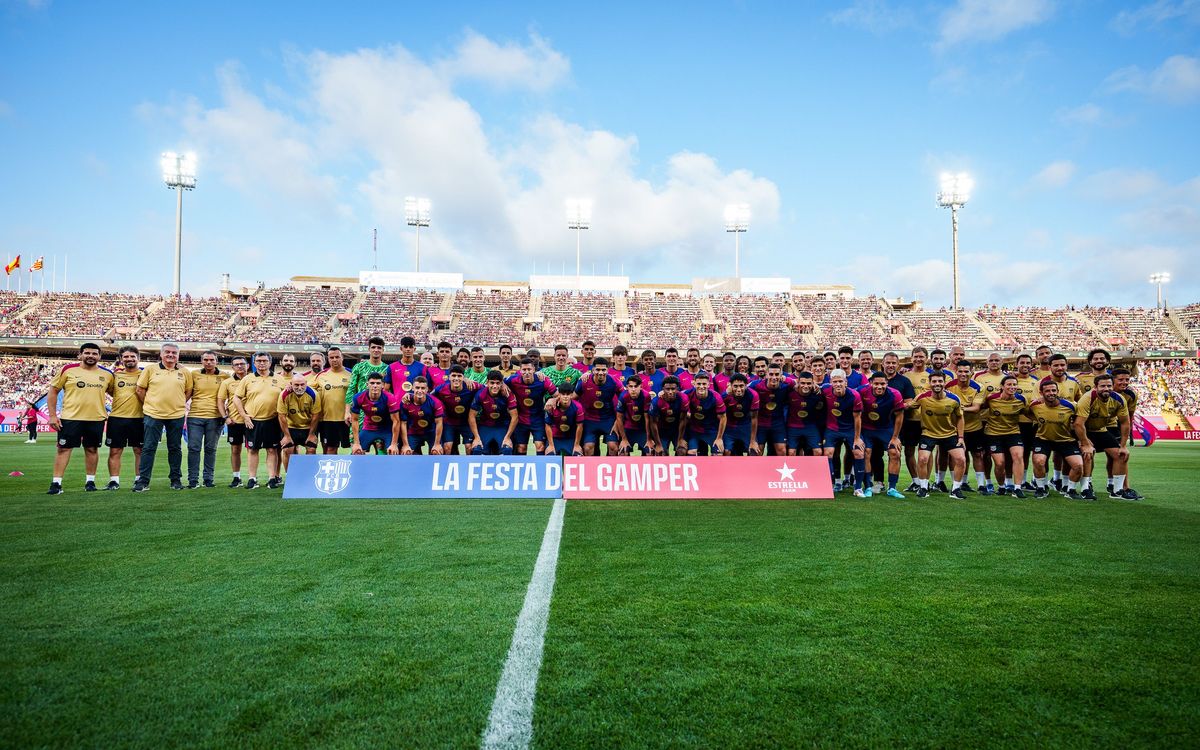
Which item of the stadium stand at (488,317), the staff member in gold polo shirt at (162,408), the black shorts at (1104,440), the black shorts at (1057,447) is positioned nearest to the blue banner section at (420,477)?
the staff member in gold polo shirt at (162,408)

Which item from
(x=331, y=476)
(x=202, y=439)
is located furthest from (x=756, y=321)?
(x=331, y=476)

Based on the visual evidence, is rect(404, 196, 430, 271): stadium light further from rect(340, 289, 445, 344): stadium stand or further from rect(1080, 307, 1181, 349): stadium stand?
rect(1080, 307, 1181, 349): stadium stand

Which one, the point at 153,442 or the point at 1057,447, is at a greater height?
the point at 153,442

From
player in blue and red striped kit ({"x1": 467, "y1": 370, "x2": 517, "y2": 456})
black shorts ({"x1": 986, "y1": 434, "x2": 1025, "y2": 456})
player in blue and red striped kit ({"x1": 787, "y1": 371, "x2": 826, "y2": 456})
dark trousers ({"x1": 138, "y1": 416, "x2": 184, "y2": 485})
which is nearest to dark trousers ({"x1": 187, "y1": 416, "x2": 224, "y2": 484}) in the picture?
dark trousers ({"x1": 138, "y1": 416, "x2": 184, "y2": 485})

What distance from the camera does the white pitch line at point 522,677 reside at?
2.21 meters

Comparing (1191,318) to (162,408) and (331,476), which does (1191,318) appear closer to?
(331,476)

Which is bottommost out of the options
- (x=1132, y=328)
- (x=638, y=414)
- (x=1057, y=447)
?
(x=1057, y=447)

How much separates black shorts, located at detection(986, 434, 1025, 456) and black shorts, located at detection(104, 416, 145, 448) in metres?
11.9

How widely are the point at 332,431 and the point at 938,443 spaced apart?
28.7 ft

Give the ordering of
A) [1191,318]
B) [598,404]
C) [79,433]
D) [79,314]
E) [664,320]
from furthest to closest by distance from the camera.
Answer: [664,320] < [1191,318] < [79,314] < [598,404] < [79,433]

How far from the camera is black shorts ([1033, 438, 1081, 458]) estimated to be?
29.0 ft

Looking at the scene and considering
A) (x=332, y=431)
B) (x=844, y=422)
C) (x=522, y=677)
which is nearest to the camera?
(x=522, y=677)

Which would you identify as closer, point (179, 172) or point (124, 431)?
point (124, 431)

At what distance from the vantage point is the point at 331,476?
778 centimetres
